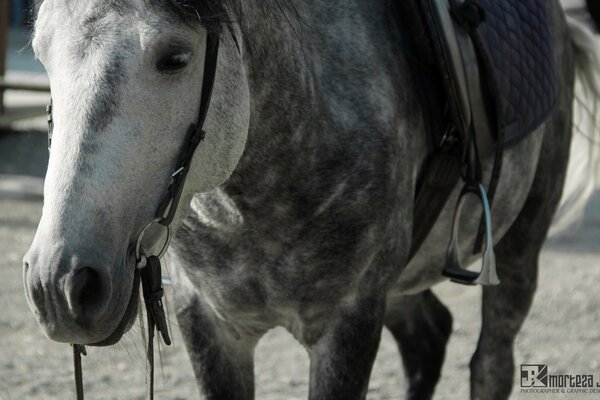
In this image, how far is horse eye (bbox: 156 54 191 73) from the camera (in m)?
1.83

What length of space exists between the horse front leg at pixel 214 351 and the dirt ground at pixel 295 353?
68 centimetres

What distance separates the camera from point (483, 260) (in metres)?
2.75

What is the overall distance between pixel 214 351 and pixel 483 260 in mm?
726

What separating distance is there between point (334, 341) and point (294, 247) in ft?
0.78

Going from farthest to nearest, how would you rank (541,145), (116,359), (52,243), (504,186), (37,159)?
(37,159), (116,359), (541,145), (504,186), (52,243)

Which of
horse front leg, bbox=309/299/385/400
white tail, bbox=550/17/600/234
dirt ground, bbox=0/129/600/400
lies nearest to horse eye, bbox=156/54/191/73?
horse front leg, bbox=309/299/385/400

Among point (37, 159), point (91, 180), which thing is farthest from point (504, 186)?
point (37, 159)

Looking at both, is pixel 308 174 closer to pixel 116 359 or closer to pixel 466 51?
pixel 466 51

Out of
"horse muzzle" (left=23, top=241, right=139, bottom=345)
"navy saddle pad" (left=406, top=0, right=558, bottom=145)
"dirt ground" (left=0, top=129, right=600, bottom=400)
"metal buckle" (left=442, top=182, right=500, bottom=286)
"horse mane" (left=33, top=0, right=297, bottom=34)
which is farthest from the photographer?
"dirt ground" (left=0, top=129, right=600, bottom=400)

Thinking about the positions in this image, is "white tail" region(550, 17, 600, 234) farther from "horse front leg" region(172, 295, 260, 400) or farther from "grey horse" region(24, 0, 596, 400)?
"horse front leg" region(172, 295, 260, 400)

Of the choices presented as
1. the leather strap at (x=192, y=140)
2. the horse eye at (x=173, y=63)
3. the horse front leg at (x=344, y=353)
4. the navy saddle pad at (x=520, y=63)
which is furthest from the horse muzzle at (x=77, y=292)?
the navy saddle pad at (x=520, y=63)

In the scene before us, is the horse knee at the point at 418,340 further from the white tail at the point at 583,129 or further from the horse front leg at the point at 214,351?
the horse front leg at the point at 214,351

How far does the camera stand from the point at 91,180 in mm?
1699

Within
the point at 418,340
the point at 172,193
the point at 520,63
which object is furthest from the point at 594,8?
the point at 172,193
